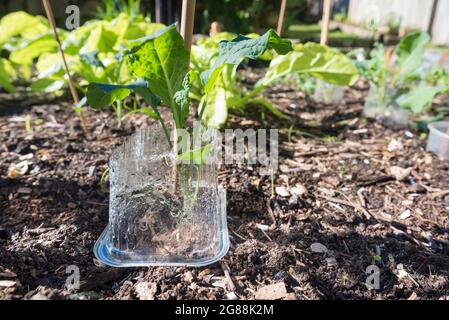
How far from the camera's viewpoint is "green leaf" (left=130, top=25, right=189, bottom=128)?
1.07 metres

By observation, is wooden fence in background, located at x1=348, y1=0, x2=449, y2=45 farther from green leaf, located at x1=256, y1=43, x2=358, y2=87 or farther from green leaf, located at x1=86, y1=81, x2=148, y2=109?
green leaf, located at x1=86, y1=81, x2=148, y2=109

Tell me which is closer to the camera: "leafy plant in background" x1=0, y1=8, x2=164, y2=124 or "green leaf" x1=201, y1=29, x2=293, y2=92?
"green leaf" x1=201, y1=29, x2=293, y2=92

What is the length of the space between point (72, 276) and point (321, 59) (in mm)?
1361

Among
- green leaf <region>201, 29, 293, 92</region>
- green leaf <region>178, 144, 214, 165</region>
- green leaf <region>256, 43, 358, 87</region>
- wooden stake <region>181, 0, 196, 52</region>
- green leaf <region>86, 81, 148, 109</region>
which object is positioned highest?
wooden stake <region>181, 0, 196, 52</region>

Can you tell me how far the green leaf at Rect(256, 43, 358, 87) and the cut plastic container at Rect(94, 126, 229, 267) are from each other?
88cm

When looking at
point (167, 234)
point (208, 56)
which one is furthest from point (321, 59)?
point (167, 234)

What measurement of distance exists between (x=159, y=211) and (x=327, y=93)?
1520 millimetres

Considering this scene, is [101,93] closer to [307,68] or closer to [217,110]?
[217,110]

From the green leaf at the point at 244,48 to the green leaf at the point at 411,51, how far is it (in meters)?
1.34

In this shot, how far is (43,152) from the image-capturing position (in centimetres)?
172

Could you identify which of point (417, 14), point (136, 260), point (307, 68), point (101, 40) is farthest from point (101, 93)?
point (417, 14)

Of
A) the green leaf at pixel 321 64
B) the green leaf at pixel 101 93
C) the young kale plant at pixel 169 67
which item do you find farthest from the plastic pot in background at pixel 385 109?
the green leaf at pixel 101 93

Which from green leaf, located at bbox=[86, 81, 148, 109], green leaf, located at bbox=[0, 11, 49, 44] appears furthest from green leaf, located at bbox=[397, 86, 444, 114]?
green leaf, located at bbox=[0, 11, 49, 44]
